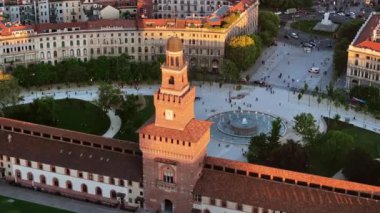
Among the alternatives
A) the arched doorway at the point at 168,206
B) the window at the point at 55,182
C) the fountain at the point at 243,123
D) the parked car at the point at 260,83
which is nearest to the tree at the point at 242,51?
the parked car at the point at 260,83

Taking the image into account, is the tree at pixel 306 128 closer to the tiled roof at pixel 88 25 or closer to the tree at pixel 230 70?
the tree at pixel 230 70

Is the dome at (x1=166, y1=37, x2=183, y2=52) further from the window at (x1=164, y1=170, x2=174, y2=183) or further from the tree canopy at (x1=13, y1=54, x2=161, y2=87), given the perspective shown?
the tree canopy at (x1=13, y1=54, x2=161, y2=87)

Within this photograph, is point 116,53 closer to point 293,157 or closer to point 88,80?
point 88,80

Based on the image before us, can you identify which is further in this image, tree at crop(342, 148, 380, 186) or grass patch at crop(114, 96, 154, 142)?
grass patch at crop(114, 96, 154, 142)

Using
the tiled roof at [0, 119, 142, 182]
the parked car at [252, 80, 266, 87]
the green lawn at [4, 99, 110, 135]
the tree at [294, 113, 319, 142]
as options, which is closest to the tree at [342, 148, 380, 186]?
the tree at [294, 113, 319, 142]

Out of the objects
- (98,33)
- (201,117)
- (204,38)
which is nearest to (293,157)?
(201,117)

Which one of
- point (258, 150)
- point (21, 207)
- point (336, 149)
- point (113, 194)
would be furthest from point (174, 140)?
point (336, 149)
